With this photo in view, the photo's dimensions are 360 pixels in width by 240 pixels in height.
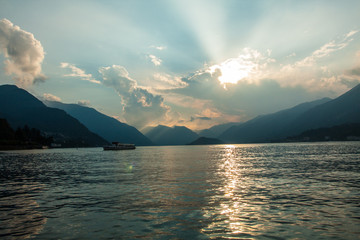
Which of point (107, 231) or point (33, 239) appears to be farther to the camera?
point (107, 231)

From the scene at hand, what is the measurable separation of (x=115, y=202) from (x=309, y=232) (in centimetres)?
1760

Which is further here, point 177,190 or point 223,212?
point 177,190

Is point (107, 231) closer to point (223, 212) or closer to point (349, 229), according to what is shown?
point (223, 212)

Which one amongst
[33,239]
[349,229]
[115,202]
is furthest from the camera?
[115,202]

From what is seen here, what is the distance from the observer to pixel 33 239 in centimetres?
1470

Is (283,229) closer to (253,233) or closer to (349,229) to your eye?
(253,233)

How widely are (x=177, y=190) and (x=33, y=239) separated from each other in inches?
731

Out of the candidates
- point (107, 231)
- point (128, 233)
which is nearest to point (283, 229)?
point (128, 233)

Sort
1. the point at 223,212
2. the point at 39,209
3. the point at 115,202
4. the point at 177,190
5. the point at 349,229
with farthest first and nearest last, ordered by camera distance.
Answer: the point at 177,190 → the point at 115,202 → the point at 39,209 → the point at 223,212 → the point at 349,229

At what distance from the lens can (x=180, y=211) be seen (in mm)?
20984

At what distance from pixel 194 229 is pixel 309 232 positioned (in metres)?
7.39

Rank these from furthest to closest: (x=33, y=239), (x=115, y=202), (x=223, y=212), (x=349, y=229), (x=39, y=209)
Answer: (x=115, y=202), (x=39, y=209), (x=223, y=212), (x=349, y=229), (x=33, y=239)

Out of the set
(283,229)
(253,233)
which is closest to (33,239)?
(253,233)

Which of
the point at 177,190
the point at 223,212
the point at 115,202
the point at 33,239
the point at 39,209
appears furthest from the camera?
the point at 177,190
